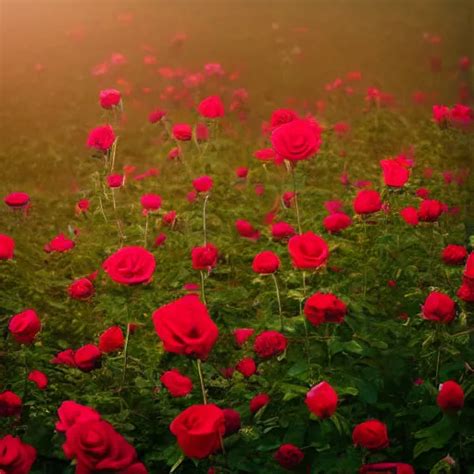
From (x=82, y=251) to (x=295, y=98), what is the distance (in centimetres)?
362

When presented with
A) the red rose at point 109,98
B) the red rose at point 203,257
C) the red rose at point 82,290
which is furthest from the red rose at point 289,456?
the red rose at point 109,98

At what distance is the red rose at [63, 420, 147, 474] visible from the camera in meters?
1.19

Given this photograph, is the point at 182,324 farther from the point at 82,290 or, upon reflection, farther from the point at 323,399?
the point at 82,290

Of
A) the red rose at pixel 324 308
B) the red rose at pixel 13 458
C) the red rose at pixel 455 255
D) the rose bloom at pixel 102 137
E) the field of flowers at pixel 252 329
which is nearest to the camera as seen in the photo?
the red rose at pixel 13 458

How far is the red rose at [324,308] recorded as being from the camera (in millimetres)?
1531

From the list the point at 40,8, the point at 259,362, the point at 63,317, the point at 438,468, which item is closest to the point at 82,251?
the point at 63,317

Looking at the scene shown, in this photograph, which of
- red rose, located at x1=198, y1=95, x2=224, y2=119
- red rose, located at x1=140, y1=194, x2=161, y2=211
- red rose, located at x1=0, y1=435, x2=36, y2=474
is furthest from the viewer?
red rose, located at x1=198, y1=95, x2=224, y2=119

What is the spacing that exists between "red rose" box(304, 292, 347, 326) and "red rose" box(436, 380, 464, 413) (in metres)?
0.29

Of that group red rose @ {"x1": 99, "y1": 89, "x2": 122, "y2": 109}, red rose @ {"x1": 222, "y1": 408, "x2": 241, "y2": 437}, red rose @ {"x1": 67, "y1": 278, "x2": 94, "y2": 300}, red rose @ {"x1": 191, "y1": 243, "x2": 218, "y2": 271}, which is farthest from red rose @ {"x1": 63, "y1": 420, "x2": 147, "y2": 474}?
red rose @ {"x1": 99, "y1": 89, "x2": 122, "y2": 109}

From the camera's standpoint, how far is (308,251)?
167 centimetres

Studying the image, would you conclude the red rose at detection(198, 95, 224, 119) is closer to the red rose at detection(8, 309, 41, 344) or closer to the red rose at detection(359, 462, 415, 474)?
the red rose at detection(8, 309, 41, 344)

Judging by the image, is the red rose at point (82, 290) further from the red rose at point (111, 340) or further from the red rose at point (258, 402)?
the red rose at point (258, 402)

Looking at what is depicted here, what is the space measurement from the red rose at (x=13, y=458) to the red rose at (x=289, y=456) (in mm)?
514

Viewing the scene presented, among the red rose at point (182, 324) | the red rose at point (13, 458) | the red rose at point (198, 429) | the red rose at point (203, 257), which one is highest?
the red rose at point (182, 324)
